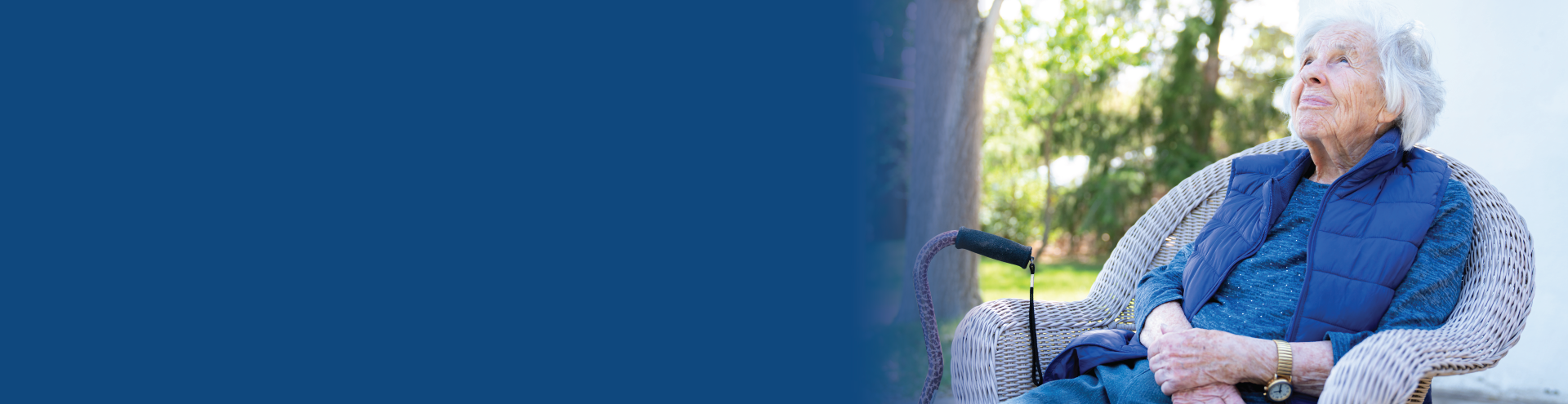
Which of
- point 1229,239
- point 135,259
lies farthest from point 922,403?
Answer: point 135,259

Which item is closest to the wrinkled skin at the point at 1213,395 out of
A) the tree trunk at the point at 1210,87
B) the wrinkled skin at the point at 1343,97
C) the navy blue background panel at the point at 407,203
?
the wrinkled skin at the point at 1343,97

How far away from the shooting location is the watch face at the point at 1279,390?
1370mm

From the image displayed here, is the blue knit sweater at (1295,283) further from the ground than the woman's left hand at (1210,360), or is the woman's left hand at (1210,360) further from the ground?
the blue knit sweater at (1295,283)

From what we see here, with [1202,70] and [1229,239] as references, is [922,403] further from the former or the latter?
[1202,70]

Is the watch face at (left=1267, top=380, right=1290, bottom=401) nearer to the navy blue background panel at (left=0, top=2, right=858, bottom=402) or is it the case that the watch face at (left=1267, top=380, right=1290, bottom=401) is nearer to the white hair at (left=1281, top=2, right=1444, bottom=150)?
the white hair at (left=1281, top=2, right=1444, bottom=150)

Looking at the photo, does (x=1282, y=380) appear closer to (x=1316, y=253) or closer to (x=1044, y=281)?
(x=1316, y=253)

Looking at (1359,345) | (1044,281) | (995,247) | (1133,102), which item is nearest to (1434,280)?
(1359,345)

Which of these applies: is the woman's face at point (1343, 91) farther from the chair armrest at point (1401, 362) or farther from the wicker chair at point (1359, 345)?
the chair armrest at point (1401, 362)

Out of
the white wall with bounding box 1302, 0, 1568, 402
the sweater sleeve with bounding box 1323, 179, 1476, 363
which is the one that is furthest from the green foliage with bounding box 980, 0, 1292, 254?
the sweater sleeve with bounding box 1323, 179, 1476, 363

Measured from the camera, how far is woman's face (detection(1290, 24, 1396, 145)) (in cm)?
154

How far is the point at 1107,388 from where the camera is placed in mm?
1561

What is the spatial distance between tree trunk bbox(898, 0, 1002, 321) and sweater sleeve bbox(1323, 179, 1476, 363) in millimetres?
3102

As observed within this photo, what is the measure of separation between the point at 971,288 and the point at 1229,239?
3.19 metres

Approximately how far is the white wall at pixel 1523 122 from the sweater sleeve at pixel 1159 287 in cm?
121
